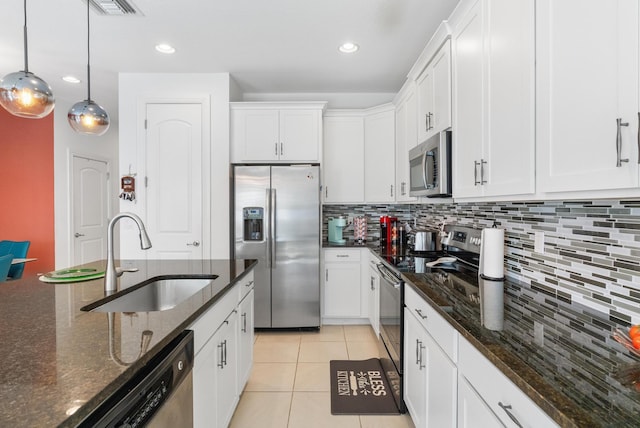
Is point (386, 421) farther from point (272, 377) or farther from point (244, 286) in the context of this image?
point (244, 286)

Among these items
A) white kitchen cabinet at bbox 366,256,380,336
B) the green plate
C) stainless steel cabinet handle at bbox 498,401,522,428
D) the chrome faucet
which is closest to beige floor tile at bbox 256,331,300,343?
white kitchen cabinet at bbox 366,256,380,336

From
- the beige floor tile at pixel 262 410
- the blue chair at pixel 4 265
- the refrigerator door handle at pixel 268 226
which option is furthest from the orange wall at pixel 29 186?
the beige floor tile at pixel 262 410

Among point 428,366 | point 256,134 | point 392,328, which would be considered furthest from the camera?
point 256,134

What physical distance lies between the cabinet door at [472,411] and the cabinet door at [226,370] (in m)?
1.08

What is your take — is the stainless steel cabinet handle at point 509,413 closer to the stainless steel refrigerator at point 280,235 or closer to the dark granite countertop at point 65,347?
the dark granite countertop at point 65,347

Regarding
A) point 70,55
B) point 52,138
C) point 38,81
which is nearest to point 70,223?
point 52,138

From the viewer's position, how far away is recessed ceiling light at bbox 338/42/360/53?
2863 mm

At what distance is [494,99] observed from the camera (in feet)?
5.08

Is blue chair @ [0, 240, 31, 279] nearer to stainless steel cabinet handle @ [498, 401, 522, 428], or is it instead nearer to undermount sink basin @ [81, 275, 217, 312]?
undermount sink basin @ [81, 275, 217, 312]

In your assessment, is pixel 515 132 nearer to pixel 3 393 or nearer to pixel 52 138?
pixel 3 393

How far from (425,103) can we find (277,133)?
5.27ft

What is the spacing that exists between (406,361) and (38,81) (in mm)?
2540

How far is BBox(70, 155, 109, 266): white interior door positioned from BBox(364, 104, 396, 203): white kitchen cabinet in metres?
4.02

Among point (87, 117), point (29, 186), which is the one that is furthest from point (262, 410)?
point (29, 186)
